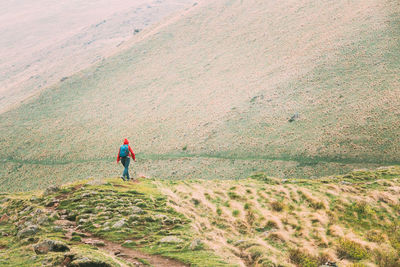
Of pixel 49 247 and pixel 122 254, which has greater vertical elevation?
pixel 49 247

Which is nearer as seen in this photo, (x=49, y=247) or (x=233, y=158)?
(x=49, y=247)

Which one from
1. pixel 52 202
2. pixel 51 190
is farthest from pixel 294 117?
pixel 52 202

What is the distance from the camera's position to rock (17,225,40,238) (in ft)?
35.1

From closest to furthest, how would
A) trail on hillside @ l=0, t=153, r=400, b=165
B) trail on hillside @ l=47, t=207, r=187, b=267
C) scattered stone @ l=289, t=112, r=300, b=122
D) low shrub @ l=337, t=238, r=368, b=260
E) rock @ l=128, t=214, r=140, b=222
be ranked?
trail on hillside @ l=47, t=207, r=187, b=267 < low shrub @ l=337, t=238, r=368, b=260 < rock @ l=128, t=214, r=140, b=222 < trail on hillside @ l=0, t=153, r=400, b=165 < scattered stone @ l=289, t=112, r=300, b=122

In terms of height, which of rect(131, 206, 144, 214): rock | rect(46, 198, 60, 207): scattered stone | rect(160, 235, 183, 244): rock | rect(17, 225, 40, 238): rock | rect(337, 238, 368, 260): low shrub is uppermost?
rect(17, 225, 40, 238): rock

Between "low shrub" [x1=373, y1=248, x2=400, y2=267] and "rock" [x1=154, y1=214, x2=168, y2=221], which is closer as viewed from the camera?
"low shrub" [x1=373, y1=248, x2=400, y2=267]

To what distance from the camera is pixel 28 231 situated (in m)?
10.9

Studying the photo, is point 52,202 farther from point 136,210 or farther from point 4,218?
point 136,210

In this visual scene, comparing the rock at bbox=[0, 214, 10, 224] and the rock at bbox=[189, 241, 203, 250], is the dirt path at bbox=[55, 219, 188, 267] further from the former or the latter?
the rock at bbox=[0, 214, 10, 224]

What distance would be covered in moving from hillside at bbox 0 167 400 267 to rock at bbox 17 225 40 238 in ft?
0.14

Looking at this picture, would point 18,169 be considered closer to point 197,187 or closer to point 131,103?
point 131,103

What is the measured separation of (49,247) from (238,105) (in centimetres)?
4787

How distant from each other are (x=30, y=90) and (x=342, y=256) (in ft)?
489

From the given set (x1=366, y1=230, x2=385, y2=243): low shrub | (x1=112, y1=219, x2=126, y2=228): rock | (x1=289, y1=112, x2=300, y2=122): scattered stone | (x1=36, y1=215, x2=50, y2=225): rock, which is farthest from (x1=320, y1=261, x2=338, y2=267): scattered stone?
(x1=289, y1=112, x2=300, y2=122): scattered stone
